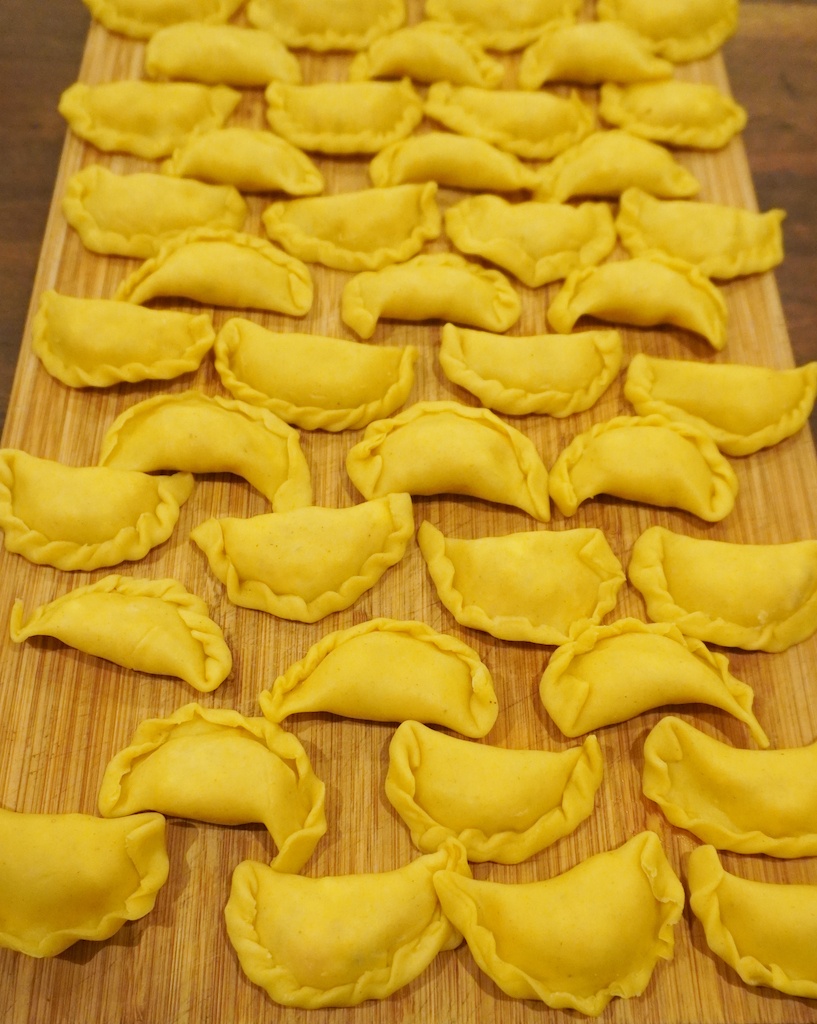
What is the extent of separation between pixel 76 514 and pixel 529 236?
50.2 inches

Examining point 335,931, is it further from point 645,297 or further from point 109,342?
point 645,297

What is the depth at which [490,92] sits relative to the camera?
257cm

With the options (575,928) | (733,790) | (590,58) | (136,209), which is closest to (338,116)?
(136,209)

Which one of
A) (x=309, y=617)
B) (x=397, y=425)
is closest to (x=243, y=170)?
(x=397, y=425)

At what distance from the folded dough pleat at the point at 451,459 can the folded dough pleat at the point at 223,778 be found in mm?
579

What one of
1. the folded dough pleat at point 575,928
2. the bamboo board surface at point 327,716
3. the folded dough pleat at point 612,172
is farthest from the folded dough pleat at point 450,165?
Answer: the folded dough pleat at point 575,928

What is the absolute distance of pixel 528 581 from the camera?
74.0 inches

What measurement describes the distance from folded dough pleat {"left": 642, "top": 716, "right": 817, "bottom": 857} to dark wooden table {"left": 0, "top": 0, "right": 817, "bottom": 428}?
3.57 feet

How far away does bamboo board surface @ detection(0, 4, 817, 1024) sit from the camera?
158cm

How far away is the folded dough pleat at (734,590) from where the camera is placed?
1.90 meters

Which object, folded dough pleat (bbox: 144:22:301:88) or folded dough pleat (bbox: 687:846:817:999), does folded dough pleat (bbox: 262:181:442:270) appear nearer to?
folded dough pleat (bbox: 144:22:301:88)

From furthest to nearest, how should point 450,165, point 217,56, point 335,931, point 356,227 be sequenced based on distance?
point 217,56
point 450,165
point 356,227
point 335,931

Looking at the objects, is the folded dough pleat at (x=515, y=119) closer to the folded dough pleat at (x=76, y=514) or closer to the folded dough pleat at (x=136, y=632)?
the folded dough pleat at (x=76, y=514)

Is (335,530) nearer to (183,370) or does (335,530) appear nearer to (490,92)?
(183,370)
